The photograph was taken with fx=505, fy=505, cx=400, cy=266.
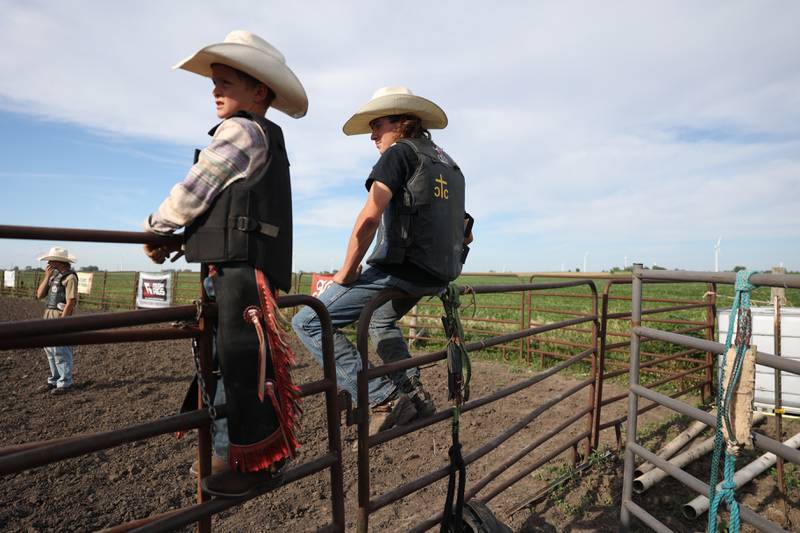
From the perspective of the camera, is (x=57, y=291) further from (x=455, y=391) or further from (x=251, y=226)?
(x=251, y=226)

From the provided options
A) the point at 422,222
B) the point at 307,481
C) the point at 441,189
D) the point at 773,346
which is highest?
the point at 441,189

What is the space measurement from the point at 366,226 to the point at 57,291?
6343mm

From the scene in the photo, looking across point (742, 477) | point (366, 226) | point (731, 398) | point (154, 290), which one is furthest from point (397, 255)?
point (154, 290)

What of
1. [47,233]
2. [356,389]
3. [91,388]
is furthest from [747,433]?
[91,388]

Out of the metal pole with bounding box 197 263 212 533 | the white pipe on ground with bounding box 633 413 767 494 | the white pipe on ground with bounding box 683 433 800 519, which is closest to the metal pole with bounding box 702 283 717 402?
the white pipe on ground with bounding box 633 413 767 494

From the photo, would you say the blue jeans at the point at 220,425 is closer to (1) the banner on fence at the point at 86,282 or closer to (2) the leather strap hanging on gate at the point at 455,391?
(2) the leather strap hanging on gate at the point at 455,391

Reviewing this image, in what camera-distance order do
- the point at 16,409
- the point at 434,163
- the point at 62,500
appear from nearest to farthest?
the point at 434,163 < the point at 62,500 < the point at 16,409

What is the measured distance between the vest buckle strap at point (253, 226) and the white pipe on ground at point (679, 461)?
326cm

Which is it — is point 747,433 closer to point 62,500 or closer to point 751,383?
point 751,383

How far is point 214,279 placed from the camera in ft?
4.91

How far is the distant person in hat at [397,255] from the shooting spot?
225 cm

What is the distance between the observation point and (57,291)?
674cm

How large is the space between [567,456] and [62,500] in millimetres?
3841

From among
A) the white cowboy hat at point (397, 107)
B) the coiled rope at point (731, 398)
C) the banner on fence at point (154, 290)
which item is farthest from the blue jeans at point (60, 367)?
the banner on fence at point (154, 290)
